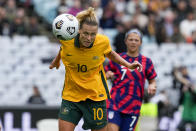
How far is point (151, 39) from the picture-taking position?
1858 centimetres

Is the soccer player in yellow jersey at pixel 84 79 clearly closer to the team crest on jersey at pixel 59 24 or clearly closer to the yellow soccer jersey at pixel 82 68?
the yellow soccer jersey at pixel 82 68

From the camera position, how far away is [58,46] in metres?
16.4

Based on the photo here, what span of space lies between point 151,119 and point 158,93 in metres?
1.63

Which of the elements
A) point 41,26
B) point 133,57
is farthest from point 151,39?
point 133,57

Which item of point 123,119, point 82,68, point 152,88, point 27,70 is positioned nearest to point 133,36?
point 152,88

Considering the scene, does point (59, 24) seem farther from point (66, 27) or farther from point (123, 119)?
point (123, 119)

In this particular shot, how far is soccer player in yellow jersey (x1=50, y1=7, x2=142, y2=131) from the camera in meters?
6.93

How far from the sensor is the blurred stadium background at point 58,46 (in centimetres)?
1421

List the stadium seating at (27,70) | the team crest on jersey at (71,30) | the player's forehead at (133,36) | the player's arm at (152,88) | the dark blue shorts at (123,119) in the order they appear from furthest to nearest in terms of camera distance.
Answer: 1. the stadium seating at (27,70)
2. the player's forehead at (133,36)
3. the dark blue shorts at (123,119)
4. the player's arm at (152,88)
5. the team crest on jersey at (71,30)

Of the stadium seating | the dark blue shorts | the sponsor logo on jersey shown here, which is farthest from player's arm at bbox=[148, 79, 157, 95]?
the stadium seating

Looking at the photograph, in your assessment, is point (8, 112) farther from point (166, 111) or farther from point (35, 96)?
point (166, 111)

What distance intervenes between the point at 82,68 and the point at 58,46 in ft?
31.1

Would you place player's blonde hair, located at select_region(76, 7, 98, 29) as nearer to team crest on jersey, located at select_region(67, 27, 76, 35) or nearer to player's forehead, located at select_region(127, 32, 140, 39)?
team crest on jersey, located at select_region(67, 27, 76, 35)

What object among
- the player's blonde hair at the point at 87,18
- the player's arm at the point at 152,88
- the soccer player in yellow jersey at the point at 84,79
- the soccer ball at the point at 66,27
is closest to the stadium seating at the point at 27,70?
the player's arm at the point at 152,88
